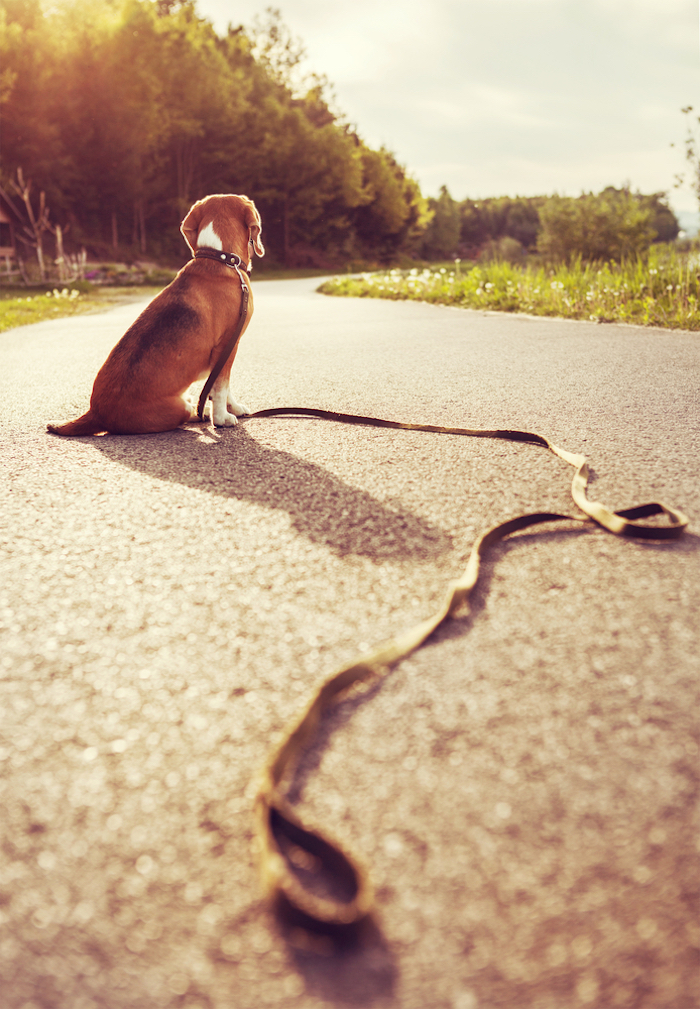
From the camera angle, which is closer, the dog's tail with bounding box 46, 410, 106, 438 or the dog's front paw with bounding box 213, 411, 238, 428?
the dog's tail with bounding box 46, 410, 106, 438

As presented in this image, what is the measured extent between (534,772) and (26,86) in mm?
42579

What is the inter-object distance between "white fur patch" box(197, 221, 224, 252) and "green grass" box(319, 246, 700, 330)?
5990mm

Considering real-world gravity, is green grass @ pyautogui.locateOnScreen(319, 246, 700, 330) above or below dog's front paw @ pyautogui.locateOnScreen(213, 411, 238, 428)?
above

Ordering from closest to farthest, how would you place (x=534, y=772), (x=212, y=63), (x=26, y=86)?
1. (x=534, y=772)
2. (x=26, y=86)
3. (x=212, y=63)

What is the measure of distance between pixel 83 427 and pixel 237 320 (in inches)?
41.0

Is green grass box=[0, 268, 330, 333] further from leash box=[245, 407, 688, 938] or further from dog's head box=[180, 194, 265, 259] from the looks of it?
leash box=[245, 407, 688, 938]

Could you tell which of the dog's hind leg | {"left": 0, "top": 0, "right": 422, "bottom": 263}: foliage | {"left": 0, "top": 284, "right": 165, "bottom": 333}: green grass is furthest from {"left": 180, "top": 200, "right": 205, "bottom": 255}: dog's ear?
{"left": 0, "top": 0, "right": 422, "bottom": 263}: foliage

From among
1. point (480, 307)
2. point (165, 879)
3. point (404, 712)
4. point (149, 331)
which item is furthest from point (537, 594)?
point (480, 307)

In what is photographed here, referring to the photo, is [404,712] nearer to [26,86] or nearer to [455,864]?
[455,864]

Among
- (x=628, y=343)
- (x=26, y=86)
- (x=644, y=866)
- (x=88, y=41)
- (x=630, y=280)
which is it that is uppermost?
(x=88, y=41)

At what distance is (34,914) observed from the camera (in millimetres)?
1126

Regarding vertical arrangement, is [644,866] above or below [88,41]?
below

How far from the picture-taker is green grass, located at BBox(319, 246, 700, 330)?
9000mm

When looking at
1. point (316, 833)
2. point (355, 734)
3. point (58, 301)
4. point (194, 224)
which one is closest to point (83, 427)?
point (194, 224)
